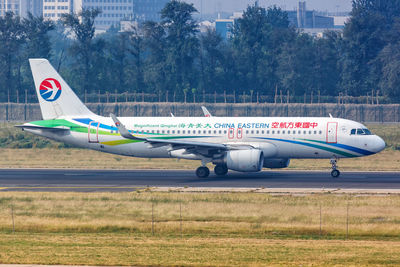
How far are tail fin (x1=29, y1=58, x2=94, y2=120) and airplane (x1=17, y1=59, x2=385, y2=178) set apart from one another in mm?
72

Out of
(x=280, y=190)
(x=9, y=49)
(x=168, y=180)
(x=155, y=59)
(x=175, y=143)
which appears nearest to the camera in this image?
(x=280, y=190)

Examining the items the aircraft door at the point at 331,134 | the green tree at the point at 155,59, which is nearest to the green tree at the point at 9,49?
the green tree at the point at 155,59

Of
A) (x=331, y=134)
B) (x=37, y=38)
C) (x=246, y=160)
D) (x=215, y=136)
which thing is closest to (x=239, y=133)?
(x=215, y=136)

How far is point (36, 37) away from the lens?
→ 127 meters

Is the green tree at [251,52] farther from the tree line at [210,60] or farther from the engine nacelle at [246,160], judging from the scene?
the engine nacelle at [246,160]

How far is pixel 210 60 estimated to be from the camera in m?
133

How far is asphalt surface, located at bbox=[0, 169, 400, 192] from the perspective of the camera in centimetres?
4372

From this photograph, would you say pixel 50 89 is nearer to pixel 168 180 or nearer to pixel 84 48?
pixel 168 180

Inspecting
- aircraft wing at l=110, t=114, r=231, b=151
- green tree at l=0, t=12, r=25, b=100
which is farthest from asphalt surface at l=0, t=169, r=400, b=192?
green tree at l=0, t=12, r=25, b=100

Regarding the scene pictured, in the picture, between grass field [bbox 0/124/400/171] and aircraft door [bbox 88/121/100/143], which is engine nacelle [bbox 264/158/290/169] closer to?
grass field [bbox 0/124/400/171]

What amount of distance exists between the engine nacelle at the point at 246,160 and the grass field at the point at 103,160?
9.86 meters

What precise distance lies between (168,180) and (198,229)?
1782 centimetres

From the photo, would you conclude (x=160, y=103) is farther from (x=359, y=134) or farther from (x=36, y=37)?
(x=359, y=134)

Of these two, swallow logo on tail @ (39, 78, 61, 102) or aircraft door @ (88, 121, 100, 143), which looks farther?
swallow logo on tail @ (39, 78, 61, 102)
